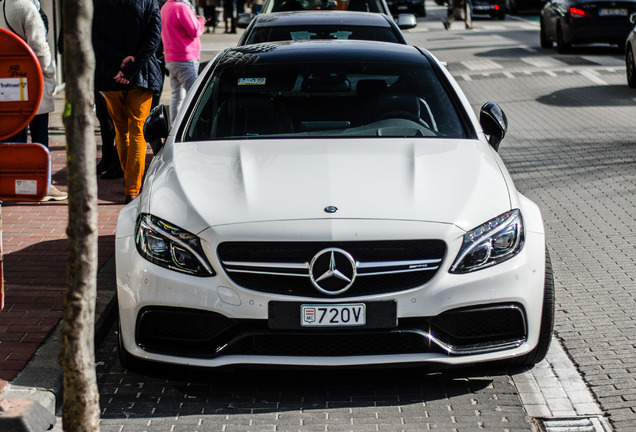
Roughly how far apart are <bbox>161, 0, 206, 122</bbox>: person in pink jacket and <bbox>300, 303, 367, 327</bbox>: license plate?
6946 millimetres

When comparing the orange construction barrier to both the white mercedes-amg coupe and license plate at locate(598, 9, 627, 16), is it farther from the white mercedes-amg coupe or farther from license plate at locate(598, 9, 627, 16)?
license plate at locate(598, 9, 627, 16)

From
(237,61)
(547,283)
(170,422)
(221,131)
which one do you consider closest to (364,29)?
(237,61)

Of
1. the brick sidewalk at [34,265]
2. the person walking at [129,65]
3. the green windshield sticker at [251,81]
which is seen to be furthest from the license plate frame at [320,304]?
the person walking at [129,65]

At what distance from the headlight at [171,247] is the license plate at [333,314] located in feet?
1.46

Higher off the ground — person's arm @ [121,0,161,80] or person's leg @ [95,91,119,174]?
person's arm @ [121,0,161,80]

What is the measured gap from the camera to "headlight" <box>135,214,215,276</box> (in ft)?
15.3

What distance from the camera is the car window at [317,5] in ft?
44.7

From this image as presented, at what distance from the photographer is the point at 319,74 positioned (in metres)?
6.36

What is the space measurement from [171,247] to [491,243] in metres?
1.42

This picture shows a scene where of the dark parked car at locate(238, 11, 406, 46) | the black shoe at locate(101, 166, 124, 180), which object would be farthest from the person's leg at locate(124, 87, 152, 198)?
the dark parked car at locate(238, 11, 406, 46)

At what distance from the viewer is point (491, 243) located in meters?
4.73

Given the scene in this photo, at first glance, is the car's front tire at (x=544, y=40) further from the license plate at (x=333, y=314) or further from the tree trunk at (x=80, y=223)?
the tree trunk at (x=80, y=223)

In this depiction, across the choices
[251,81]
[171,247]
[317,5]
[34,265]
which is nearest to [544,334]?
[171,247]

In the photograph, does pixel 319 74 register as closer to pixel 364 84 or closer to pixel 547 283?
pixel 364 84
